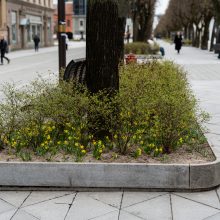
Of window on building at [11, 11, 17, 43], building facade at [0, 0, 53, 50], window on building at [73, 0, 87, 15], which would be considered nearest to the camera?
building facade at [0, 0, 53, 50]

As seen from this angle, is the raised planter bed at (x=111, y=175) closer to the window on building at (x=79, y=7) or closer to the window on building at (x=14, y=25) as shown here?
the window on building at (x=14, y=25)

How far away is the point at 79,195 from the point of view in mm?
4934

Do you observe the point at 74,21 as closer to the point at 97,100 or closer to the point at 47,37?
the point at 47,37

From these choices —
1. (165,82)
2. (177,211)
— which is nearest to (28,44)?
(165,82)

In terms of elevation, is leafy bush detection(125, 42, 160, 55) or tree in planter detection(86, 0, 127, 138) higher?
tree in planter detection(86, 0, 127, 138)

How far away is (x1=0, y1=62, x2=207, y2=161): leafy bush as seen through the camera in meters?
5.55

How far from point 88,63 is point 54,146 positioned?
1.29 meters

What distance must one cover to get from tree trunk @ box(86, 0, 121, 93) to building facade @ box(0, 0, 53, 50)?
3500 centimetres

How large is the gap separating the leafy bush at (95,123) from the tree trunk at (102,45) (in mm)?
220

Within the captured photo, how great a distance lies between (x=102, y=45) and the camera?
5953 millimetres

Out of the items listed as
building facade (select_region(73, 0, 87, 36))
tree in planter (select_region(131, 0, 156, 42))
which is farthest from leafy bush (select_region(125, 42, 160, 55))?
building facade (select_region(73, 0, 87, 36))

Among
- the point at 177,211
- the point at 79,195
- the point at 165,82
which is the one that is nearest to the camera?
the point at 177,211

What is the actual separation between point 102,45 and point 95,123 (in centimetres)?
110

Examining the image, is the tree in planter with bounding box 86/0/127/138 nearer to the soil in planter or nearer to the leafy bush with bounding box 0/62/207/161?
the leafy bush with bounding box 0/62/207/161
